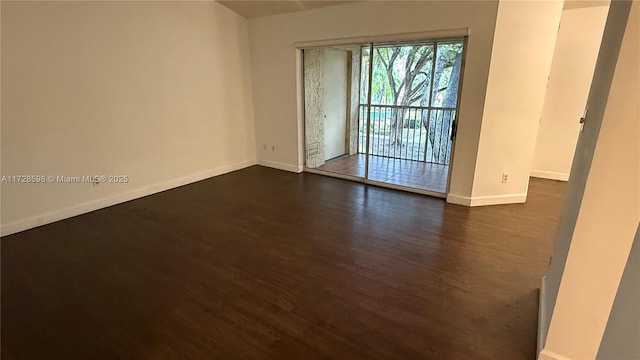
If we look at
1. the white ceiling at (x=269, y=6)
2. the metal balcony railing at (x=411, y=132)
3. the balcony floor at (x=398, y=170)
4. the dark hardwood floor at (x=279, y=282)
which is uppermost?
the white ceiling at (x=269, y=6)

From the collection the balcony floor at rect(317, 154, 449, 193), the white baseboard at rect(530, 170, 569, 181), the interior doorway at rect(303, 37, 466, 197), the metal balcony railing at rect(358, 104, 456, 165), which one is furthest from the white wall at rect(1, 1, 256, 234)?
the white baseboard at rect(530, 170, 569, 181)

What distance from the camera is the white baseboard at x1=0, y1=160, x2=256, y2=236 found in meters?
3.17

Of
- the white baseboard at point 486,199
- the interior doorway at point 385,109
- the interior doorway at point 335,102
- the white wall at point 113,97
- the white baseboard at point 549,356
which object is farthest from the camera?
the interior doorway at point 335,102

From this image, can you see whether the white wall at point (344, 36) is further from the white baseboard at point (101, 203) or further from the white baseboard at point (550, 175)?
the white baseboard at point (550, 175)

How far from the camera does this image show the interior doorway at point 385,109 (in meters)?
5.28

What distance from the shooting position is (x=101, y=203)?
12.3 ft

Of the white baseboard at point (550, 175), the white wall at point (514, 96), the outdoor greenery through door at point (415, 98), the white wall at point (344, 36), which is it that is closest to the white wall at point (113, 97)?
the white wall at point (344, 36)

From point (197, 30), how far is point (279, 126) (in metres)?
1.78

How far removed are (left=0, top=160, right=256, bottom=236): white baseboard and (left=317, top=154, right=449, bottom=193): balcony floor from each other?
188cm

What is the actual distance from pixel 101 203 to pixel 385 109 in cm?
484

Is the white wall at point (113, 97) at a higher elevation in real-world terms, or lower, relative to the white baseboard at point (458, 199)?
higher

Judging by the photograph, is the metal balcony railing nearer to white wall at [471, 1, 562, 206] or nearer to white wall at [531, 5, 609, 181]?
white wall at [531, 5, 609, 181]

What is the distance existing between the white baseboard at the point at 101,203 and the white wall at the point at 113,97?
0.4 inches

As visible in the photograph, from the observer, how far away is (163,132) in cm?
427
